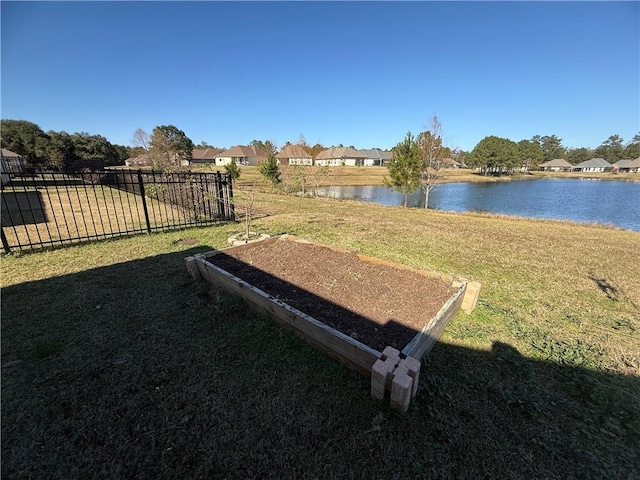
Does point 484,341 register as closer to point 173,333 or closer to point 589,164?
point 173,333

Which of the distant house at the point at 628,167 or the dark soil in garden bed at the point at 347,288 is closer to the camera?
the dark soil in garden bed at the point at 347,288

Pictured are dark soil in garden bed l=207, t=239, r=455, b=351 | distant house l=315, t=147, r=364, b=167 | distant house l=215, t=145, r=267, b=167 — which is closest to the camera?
dark soil in garden bed l=207, t=239, r=455, b=351

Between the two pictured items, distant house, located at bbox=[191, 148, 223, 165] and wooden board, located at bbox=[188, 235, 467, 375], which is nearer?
wooden board, located at bbox=[188, 235, 467, 375]

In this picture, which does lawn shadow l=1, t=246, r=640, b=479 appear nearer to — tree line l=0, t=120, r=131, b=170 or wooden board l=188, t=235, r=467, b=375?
wooden board l=188, t=235, r=467, b=375

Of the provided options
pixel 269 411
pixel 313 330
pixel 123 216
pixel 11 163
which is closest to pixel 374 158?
pixel 11 163

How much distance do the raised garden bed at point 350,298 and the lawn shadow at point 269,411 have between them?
10.0 inches

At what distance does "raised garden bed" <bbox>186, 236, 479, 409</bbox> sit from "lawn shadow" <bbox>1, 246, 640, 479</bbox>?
0.25 meters

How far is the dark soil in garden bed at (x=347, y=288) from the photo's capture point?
2713 mm

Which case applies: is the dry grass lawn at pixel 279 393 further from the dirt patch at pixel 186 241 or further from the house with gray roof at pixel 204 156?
the house with gray roof at pixel 204 156

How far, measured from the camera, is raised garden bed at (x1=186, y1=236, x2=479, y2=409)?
7.16ft

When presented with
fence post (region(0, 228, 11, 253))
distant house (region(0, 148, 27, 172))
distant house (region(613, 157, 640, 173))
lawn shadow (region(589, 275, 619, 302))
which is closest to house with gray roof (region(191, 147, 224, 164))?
distant house (region(0, 148, 27, 172))

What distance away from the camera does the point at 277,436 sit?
180cm

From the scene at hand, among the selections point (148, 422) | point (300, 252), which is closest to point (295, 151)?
point (300, 252)

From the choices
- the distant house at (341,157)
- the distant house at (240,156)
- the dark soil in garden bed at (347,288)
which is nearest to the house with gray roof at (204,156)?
the distant house at (240,156)
